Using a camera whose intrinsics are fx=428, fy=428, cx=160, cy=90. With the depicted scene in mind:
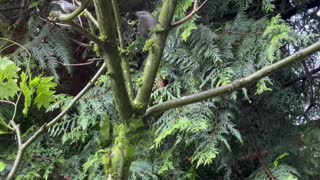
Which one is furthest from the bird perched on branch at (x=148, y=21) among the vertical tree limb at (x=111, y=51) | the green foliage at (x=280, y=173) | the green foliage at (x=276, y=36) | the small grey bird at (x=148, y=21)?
the green foliage at (x=280, y=173)

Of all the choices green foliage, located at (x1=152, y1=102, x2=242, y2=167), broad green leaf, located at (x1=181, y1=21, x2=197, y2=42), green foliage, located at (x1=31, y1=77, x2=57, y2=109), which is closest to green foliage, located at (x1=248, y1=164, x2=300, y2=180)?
green foliage, located at (x1=152, y1=102, x2=242, y2=167)

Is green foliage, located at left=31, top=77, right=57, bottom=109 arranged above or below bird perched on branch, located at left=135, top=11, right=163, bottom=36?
below

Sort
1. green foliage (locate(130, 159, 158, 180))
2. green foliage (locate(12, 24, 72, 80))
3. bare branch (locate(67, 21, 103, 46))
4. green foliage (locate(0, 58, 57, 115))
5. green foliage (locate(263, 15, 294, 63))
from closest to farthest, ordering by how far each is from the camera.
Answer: bare branch (locate(67, 21, 103, 46)) → green foliage (locate(0, 58, 57, 115)) → green foliage (locate(263, 15, 294, 63)) → green foliage (locate(130, 159, 158, 180)) → green foliage (locate(12, 24, 72, 80))

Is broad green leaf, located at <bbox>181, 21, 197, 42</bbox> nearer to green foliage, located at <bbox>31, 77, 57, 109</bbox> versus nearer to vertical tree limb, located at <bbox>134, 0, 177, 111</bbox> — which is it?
vertical tree limb, located at <bbox>134, 0, 177, 111</bbox>

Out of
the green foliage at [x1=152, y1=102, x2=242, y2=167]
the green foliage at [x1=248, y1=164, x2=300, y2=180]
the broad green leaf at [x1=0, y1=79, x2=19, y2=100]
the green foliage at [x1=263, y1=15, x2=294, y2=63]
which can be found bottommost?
the broad green leaf at [x1=0, y1=79, x2=19, y2=100]

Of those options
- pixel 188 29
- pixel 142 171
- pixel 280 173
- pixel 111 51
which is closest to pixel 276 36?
pixel 188 29

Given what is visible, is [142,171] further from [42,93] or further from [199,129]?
[42,93]

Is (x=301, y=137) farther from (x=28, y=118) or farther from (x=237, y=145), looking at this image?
(x=28, y=118)

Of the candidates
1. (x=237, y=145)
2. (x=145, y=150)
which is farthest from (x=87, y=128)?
(x=237, y=145)

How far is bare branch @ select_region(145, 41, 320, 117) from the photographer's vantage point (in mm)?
538

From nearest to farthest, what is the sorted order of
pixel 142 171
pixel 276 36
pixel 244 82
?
pixel 244 82
pixel 276 36
pixel 142 171

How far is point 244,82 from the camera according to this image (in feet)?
1.97

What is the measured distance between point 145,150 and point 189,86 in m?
0.24

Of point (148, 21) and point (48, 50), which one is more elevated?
point (48, 50)
